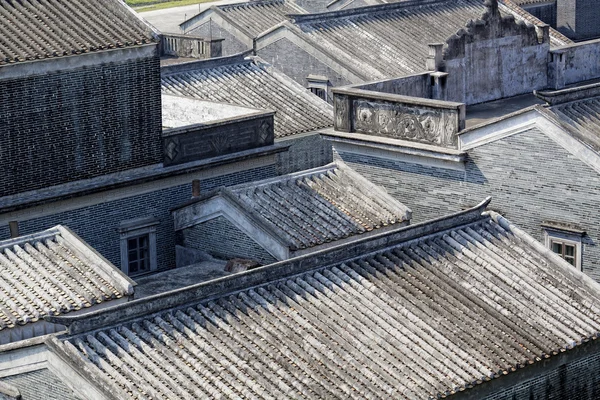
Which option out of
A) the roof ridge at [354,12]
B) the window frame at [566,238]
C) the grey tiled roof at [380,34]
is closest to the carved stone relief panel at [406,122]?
the window frame at [566,238]

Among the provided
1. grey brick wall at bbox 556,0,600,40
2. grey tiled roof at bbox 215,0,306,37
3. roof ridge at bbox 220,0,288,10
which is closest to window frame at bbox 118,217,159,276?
grey tiled roof at bbox 215,0,306,37

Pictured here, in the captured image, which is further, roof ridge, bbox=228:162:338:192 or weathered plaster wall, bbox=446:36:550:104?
weathered plaster wall, bbox=446:36:550:104

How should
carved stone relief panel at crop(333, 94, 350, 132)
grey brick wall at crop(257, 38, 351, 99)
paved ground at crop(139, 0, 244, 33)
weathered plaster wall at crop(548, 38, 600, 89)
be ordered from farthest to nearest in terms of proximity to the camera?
paved ground at crop(139, 0, 244, 33) → grey brick wall at crop(257, 38, 351, 99) → weathered plaster wall at crop(548, 38, 600, 89) → carved stone relief panel at crop(333, 94, 350, 132)

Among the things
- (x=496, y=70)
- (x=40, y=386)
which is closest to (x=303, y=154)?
(x=496, y=70)

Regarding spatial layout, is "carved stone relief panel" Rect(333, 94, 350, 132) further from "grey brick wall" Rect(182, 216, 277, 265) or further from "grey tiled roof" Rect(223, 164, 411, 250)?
"grey brick wall" Rect(182, 216, 277, 265)

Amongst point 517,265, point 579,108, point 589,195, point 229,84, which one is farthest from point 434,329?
point 229,84

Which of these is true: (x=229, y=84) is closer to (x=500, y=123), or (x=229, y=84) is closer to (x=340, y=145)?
(x=340, y=145)

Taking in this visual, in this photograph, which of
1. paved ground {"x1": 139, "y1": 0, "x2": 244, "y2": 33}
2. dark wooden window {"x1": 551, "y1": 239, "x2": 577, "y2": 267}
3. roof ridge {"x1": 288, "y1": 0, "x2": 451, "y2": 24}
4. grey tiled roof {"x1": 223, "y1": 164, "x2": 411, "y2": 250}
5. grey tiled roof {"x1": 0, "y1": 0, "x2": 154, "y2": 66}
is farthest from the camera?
paved ground {"x1": 139, "y1": 0, "x2": 244, "y2": 33}

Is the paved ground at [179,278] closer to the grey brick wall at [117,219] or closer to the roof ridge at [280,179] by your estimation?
the roof ridge at [280,179]
